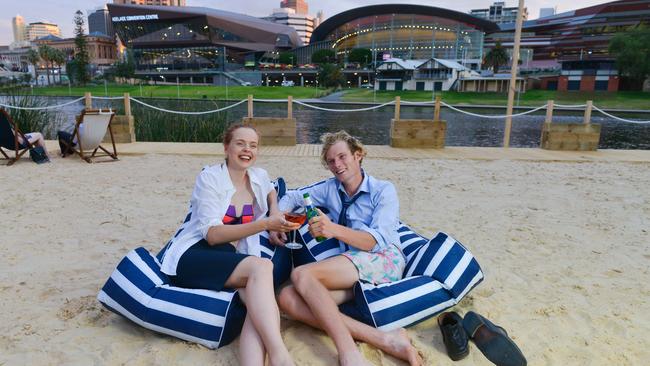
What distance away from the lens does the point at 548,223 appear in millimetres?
4137

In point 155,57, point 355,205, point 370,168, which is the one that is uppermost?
point 155,57

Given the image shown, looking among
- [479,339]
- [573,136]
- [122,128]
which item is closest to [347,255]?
[479,339]

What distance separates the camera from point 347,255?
7.21 feet

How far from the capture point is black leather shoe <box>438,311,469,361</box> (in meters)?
2.00

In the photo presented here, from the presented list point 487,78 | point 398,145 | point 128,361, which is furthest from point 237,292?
point 487,78

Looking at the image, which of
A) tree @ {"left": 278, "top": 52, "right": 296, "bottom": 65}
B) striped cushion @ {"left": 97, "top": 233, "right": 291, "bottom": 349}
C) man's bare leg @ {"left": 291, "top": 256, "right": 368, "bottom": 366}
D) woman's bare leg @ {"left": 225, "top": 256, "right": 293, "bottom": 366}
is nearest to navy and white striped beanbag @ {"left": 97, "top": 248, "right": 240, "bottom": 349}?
striped cushion @ {"left": 97, "top": 233, "right": 291, "bottom": 349}

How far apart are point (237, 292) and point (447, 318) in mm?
1047

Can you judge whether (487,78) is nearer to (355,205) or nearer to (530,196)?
(530,196)

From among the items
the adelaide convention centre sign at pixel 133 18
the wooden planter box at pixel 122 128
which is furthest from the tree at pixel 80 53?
the wooden planter box at pixel 122 128

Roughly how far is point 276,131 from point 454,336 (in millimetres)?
7253

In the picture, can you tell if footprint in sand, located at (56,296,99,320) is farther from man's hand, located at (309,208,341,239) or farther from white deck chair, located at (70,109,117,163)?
white deck chair, located at (70,109,117,163)

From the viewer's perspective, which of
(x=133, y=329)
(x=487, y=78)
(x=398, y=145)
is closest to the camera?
(x=133, y=329)

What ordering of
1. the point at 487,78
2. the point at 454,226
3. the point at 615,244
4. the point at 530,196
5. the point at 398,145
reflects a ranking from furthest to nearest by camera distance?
the point at 487,78 → the point at 398,145 → the point at 530,196 → the point at 454,226 → the point at 615,244

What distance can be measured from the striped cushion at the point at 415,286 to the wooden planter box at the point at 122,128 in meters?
7.10
